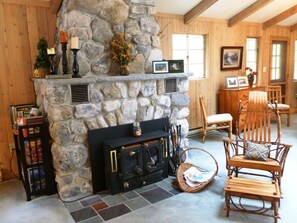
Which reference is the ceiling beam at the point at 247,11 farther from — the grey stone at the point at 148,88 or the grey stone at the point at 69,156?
the grey stone at the point at 69,156

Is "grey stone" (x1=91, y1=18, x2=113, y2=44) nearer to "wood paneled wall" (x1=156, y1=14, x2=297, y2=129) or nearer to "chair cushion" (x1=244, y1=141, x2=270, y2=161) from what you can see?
"wood paneled wall" (x1=156, y1=14, x2=297, y2=129)

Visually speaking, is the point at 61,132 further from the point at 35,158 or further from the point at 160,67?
the point at 160,67

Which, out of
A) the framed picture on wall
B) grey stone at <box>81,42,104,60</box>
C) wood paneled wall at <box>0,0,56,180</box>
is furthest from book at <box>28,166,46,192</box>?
the framed picture on wall

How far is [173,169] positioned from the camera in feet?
11.3

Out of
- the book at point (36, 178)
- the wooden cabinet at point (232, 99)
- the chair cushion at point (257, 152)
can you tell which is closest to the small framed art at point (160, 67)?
the chair cushion at point (257, 152)

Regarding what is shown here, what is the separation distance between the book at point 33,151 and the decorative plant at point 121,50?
1.33 metres

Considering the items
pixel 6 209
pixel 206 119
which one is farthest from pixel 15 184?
pixel 206 119

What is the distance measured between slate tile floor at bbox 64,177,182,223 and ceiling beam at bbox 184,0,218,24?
293 cm

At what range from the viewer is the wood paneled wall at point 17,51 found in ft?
10.4

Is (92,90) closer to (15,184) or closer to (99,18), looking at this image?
(99,18)

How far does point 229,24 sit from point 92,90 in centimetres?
381

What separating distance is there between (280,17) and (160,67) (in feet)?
13.0

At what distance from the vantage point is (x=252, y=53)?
20.4ft

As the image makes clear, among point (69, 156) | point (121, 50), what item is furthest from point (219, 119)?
point (69, 156)
